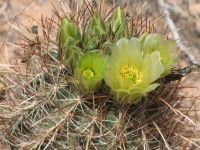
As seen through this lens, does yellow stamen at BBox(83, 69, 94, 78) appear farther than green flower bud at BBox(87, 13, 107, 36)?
No

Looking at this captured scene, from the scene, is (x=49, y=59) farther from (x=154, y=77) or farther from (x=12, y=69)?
(x=154, y=77)

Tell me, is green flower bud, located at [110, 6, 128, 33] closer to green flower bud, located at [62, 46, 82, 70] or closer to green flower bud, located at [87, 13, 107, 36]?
green flower bud, located at [87, 13, 107, 36]

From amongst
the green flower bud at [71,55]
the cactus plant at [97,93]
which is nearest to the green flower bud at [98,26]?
the cactus plant at [97,93]

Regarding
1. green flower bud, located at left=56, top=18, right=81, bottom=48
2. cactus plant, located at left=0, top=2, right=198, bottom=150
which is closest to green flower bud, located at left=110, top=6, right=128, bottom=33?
cactus plant, located at left=0, top=2, right=198, bottom=150

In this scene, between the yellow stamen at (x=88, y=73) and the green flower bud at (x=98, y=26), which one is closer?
the yellow stamen at (x=88, y=73)

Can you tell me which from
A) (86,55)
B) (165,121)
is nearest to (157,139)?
(165,121)

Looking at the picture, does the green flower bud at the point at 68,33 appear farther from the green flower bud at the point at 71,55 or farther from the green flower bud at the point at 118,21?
the green flower bud at the point at 118,21

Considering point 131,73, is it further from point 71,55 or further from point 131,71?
point 71,55
